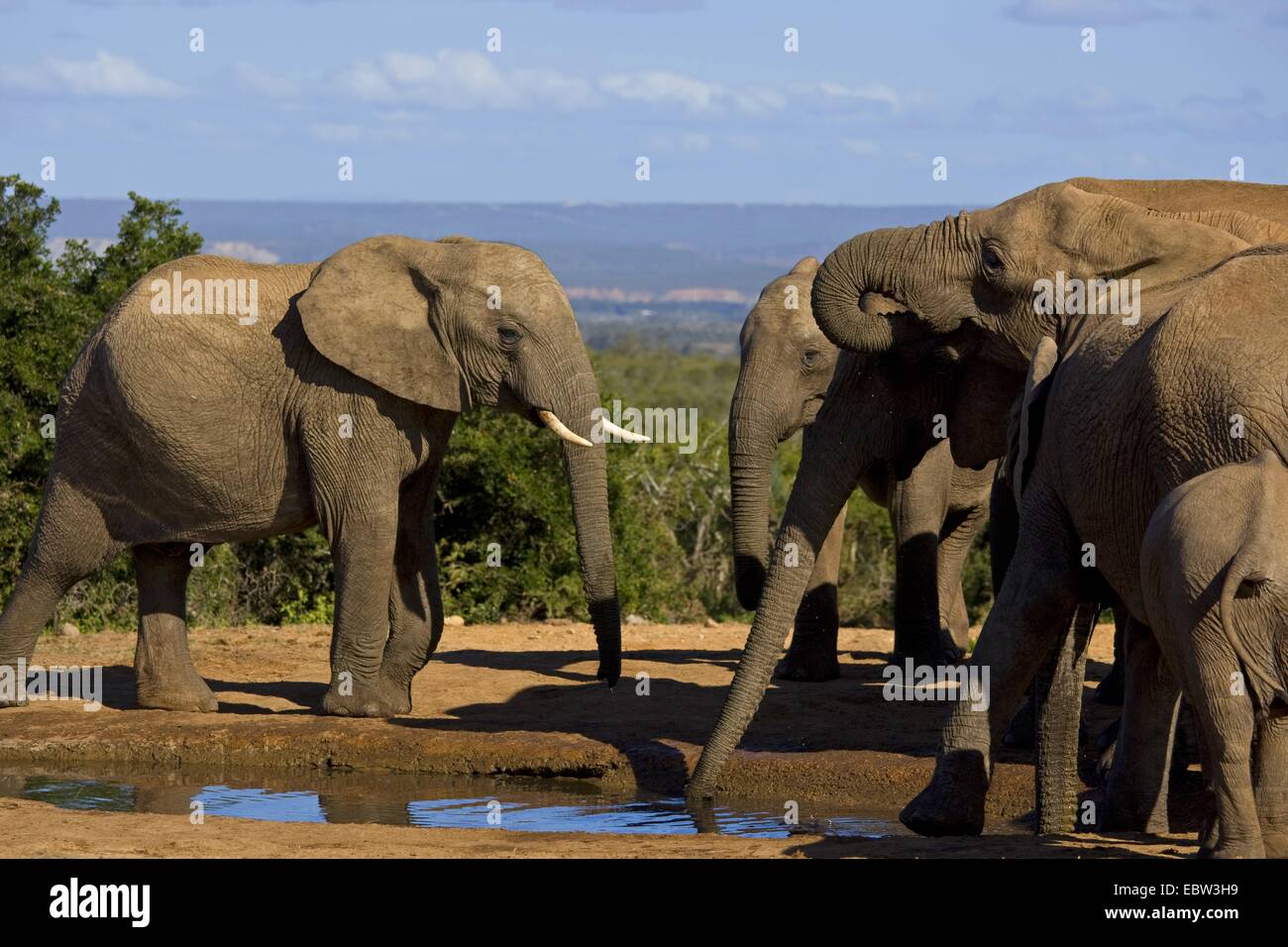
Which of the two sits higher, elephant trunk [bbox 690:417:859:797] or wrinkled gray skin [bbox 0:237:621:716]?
wrinkled gray skin [bbox 0:237:621:716]

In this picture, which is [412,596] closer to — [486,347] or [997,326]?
[486,347]

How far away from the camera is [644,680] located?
36.0 feet

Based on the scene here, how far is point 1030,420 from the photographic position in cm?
752

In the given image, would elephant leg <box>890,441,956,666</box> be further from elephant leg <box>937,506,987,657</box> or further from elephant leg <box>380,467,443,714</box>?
elephant leg <box>380,467,443,714</box>

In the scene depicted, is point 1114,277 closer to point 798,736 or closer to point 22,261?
point 798,736

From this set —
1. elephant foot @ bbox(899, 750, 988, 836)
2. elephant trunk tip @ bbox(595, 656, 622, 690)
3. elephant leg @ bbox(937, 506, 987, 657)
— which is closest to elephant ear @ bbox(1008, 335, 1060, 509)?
elephant foot @ bbox(899, 750, 988, 836)

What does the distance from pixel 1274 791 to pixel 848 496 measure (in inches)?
151

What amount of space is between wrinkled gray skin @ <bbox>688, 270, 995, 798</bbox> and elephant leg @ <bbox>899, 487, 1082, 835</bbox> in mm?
1382

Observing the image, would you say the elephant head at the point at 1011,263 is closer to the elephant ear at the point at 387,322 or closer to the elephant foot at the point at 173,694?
the elephant ear at the point at 387,322

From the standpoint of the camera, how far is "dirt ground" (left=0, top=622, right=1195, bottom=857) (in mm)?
6953

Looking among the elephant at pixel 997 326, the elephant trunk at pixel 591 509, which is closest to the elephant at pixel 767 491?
the elephant trunk at pixel 591 509

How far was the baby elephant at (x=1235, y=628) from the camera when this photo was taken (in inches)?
221

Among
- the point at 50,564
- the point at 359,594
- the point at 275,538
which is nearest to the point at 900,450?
the point at 359,594

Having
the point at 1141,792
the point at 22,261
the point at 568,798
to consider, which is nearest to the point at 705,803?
the point at 568,798
